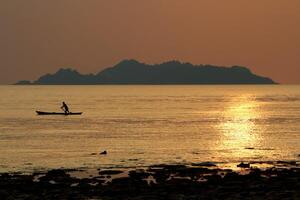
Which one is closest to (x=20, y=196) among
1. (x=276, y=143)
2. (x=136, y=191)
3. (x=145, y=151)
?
(x=136, y=191)

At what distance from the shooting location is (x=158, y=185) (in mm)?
39875

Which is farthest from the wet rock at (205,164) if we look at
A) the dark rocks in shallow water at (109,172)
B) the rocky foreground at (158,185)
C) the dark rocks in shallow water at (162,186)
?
the dark rocks in shallow water at (109,172)

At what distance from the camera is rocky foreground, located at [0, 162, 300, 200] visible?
1433 inches

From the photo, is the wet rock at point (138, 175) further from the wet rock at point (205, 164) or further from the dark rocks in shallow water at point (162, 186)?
the wet rock at point (205, 164)

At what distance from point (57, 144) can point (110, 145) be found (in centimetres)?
590

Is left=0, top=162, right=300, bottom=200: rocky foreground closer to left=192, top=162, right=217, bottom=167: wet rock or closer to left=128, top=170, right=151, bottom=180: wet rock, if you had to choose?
left=128, top=170, right=151, bottom=180: wet rock

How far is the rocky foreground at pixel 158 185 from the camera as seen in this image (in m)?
36.4

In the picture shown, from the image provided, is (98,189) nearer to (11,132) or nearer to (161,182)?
(161,182)

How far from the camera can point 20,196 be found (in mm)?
36094

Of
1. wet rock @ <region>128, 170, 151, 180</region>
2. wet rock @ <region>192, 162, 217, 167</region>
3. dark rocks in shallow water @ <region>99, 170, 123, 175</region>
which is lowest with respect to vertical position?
wet rock @ <region>192, 162, 217, 167</region>

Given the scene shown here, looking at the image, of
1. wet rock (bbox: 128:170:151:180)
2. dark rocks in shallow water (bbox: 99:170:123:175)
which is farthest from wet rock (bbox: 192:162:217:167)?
dark rocks in shallow water (bbox: 99:170:123:175)

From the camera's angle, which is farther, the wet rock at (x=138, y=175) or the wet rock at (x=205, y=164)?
the wet rock at (x=205, y=164)

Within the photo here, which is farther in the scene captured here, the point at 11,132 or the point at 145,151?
the point at 11,132

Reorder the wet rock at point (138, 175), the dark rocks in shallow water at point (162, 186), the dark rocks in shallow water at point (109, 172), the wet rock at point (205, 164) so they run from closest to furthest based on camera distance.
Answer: the dark rocks in shallow water at point (162, 186) < the wet rock at point (138, 175) < the dark rocks in shallow water at point (109, 172) < the wet rock at point (205, 164)
